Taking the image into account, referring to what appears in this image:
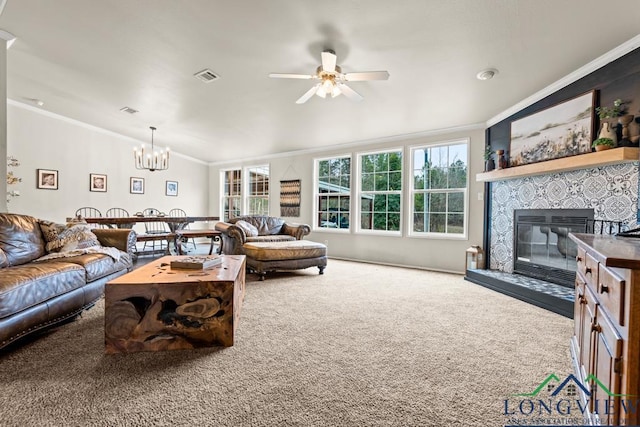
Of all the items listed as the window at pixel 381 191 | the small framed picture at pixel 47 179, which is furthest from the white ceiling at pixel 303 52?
the small framed picture at pixel 47 179

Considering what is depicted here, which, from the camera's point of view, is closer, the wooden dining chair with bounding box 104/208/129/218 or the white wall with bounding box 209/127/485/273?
the white wall with bounding box 209/127/485/273

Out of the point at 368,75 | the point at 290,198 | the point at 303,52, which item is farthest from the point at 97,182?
the point at 368,75

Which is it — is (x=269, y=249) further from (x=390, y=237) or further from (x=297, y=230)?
Answer: (x=390, y=237)

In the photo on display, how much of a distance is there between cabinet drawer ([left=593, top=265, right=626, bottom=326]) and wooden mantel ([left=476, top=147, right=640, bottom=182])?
2041 mm

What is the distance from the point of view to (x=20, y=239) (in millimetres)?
2688

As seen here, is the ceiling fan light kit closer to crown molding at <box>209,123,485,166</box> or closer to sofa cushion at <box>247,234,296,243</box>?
crown molding at <box>209,123,485,166</box>

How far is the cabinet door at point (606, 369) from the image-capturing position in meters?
1.00

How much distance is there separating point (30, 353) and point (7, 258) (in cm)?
106

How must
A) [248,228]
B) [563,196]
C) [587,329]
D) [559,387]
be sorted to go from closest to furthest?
1. [587,329]
2. [559,387]
3. [563,196]
4. [248,228]

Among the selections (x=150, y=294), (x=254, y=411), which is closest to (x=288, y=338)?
(x=254, y=411)

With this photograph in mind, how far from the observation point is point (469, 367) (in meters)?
1.87

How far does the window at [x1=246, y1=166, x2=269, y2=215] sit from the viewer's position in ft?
25.1

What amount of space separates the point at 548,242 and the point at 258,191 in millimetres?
6223

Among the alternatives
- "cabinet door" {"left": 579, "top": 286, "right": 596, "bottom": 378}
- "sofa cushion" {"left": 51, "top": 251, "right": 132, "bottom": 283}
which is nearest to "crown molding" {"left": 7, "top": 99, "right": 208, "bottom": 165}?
"sofa cushion" {"left": 51, "top": 251, "right": 132, "bottom": 283}
